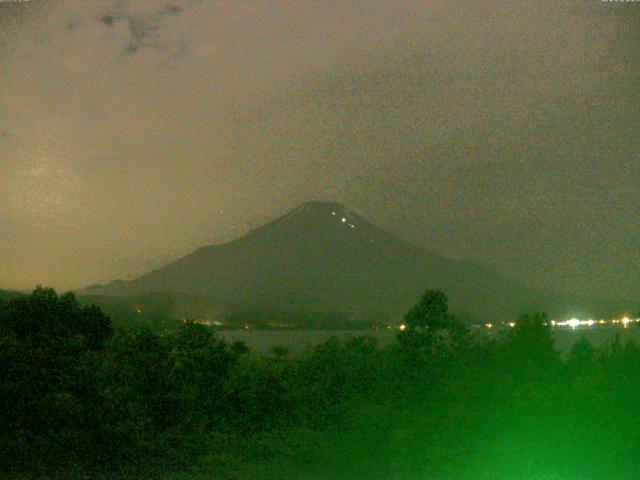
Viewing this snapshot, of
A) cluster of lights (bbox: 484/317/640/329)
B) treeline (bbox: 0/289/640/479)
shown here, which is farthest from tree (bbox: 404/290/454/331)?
cluster of lights (bbox: 484/317/640/329)

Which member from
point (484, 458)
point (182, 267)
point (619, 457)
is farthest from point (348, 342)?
point (182, 267)

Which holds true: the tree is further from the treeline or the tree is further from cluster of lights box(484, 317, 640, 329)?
cluster of lights box(484, 317, 640, 329)

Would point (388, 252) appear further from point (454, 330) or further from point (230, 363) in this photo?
point (230, 363)

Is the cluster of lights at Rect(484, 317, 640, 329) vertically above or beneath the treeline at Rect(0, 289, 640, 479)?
above

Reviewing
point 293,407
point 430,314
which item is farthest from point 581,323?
point 293,407

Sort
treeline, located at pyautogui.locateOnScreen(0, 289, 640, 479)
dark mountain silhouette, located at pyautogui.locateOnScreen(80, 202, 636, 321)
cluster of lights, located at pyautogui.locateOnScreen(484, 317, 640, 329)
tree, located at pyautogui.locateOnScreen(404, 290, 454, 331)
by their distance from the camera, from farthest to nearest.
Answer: dark mountain silhouette, located at pyautogui.locateOnScreen(80, 202, 636, 321), cluster of lights, located at pyautogui.locateOnScreen(484, 317, 640, 329), tree, located at pyautogui.locateOnScreen(404, 290, 454, 331), treeline, located at pyautogui.locateOnScreen(0, 289, 640, 479)

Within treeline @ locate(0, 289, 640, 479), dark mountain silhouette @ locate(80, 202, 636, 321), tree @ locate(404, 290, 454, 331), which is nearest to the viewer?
treeline @ locate(0, 289, 640, 479)

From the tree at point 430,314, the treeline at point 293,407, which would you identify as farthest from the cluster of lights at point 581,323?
the tree at point 430,314

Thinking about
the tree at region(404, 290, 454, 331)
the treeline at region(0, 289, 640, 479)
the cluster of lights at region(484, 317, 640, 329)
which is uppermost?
the tree at region(404, 290, 454, 331)

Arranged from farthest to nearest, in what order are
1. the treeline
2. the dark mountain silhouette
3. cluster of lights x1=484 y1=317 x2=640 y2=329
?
the dark mountain silhouette
cluster of lights x1=484 y1=317 x2=640 y2=329
the treeline

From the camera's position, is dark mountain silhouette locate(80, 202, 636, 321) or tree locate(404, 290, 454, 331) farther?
dark mountain silhouette locate(80, 202, 636, 321)
